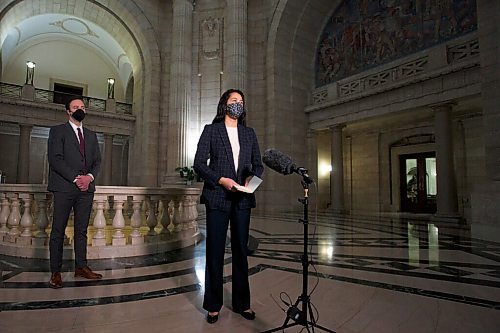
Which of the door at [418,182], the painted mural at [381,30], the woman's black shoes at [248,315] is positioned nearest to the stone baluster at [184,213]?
the woman's black shoes at [248,315]

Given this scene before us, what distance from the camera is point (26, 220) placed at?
4008 millimetres

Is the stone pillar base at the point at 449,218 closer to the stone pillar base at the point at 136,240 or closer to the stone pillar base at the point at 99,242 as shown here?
the stone pillar base at the point at 136,240

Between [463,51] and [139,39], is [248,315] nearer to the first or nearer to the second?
[463,51]

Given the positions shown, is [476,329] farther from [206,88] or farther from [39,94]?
[39,94]

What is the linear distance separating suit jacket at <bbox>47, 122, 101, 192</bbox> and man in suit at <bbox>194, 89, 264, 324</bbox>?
148 centimetres

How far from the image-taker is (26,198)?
12.9 ft

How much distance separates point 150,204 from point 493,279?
4.02 m

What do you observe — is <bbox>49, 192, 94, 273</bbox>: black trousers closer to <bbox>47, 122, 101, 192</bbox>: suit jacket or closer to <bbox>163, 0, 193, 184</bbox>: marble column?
<bbox>47, 122, 101, 192</bbox>: suit jacket

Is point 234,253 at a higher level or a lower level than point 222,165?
lower

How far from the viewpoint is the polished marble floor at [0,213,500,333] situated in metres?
1.99

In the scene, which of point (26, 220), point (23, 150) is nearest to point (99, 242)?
point (26, 220)

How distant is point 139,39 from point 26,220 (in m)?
13.1

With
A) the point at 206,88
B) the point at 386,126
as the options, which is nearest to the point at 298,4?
the point at 206,88

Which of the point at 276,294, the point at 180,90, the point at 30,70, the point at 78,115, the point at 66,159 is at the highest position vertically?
the point at 30,70
